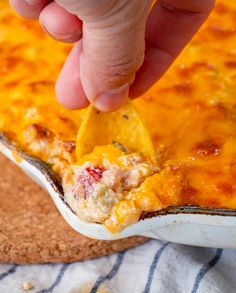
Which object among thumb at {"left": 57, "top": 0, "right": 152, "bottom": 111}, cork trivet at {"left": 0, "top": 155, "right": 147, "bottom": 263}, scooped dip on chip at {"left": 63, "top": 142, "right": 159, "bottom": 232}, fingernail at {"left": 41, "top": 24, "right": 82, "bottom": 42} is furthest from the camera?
cork trivet at {"left": 0, "top": 155, "right": 147, "bottom": 263}

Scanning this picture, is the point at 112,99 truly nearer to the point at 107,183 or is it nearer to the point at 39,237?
the point at 107,183

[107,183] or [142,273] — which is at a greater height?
[107,183]

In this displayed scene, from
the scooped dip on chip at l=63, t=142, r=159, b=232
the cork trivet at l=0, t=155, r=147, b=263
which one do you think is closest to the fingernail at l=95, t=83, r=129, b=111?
the scooped dip on chip at l=63, t=142, r=159, b=232

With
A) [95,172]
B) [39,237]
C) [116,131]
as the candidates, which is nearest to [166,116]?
[116,131]

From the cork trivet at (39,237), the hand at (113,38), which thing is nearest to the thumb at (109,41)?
the hand at (113,38)

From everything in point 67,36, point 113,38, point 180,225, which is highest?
point 113,38

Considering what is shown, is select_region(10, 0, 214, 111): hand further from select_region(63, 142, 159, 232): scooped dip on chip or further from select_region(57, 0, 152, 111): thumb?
select_region(63, 142, 159, 232): scooped dip on chip

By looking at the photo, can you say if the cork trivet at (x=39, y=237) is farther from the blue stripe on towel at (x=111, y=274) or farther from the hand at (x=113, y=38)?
the hand at (x=113, y=38)
